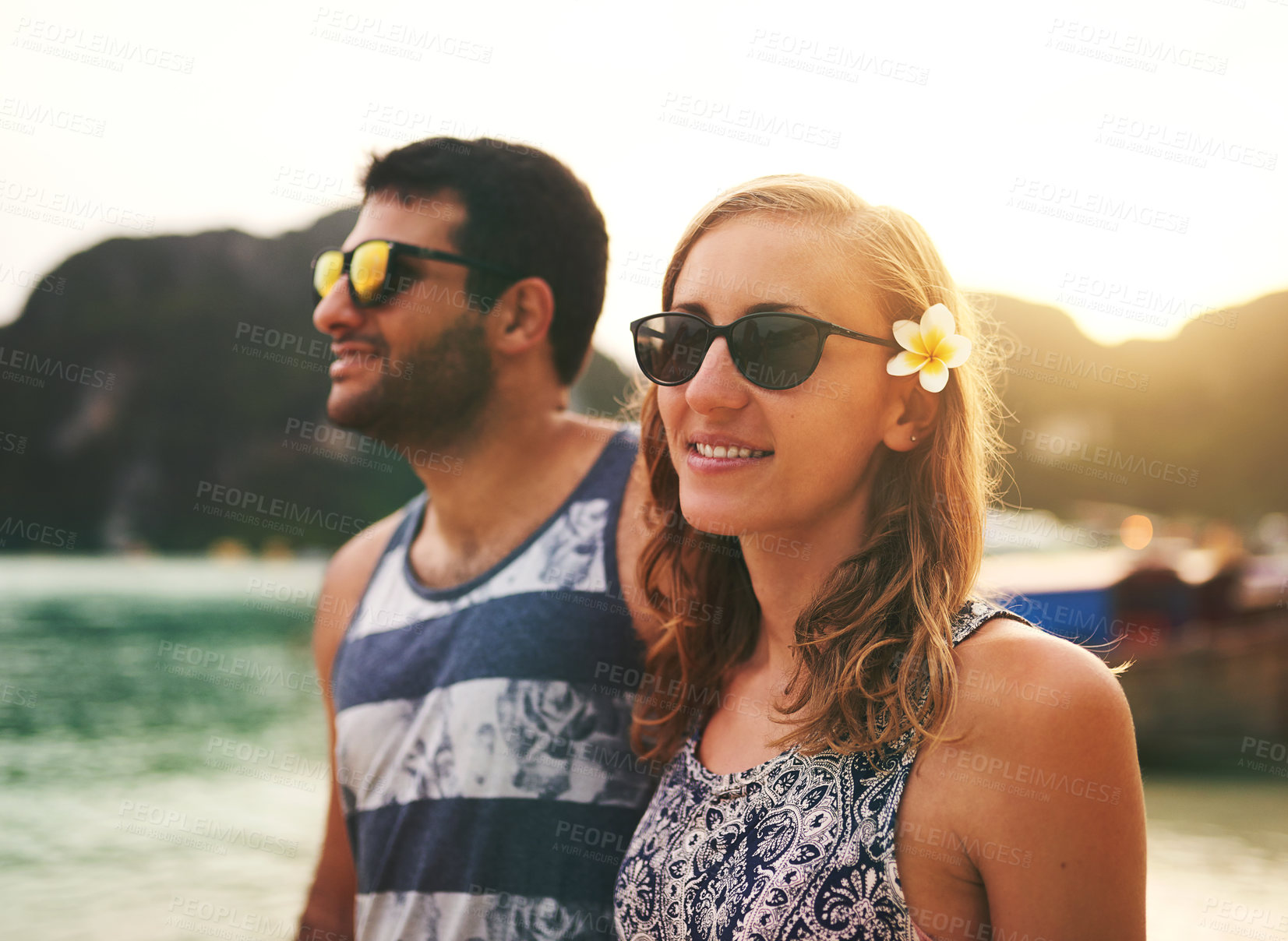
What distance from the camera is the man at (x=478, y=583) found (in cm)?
238

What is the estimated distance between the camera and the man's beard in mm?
2789

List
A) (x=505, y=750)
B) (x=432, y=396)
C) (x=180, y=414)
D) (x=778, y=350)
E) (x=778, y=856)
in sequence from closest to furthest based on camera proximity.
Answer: (x=778, y=856)
(x=778, y=350)
(x=505, y=750)
(x=432, y=396)
(x=180, y=414)

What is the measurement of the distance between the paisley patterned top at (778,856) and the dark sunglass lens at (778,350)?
553mm

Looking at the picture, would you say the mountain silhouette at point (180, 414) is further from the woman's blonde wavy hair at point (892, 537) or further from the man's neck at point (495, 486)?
the woman's blonde wavy hair at point (892, 537)

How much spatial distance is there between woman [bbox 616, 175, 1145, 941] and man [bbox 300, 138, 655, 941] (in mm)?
400

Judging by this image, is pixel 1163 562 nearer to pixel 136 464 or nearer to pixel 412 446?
pixel 412 446

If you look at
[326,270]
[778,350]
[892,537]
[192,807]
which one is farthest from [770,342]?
[192,807]

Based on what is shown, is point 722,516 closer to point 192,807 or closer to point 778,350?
point 778,350

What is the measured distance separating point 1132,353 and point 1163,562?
71.3 feet

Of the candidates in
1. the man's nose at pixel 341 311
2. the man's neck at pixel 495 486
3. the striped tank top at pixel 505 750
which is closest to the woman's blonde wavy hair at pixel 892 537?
the striped tank top at pixel 505 750

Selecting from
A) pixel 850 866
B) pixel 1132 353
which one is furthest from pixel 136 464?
pixel 850 866

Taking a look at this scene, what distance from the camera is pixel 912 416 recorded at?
6.03 ft

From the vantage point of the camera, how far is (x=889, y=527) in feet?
5.94

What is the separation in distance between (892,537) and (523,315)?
1.59 meters
